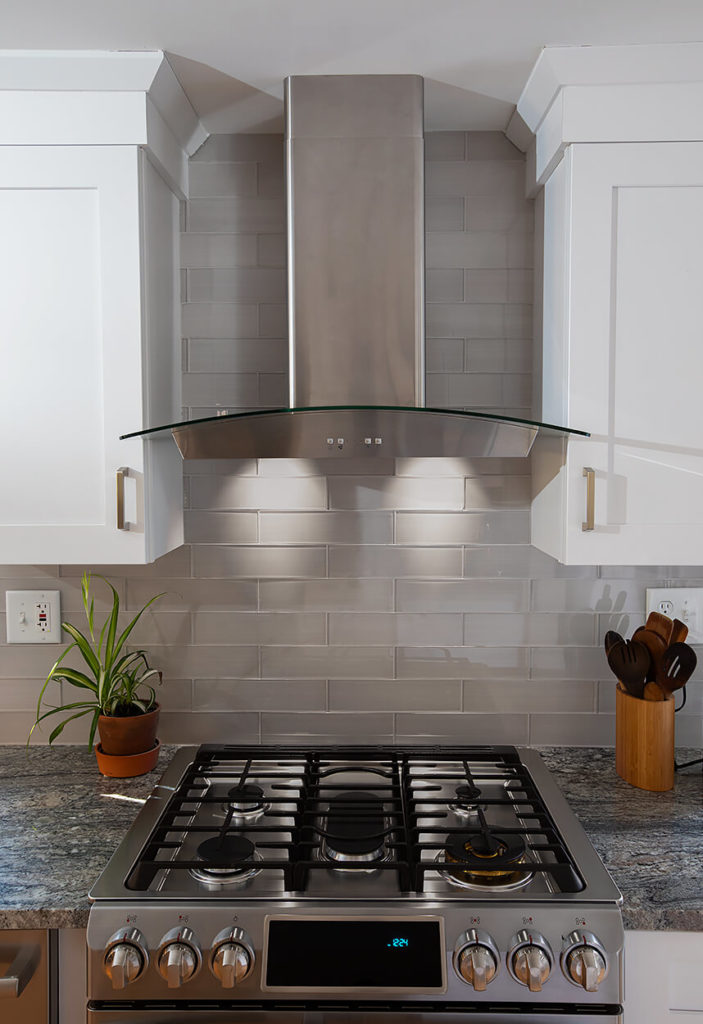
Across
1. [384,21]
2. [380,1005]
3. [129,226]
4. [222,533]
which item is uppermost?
[384,21]

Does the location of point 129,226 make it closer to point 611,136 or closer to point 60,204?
point 60,204

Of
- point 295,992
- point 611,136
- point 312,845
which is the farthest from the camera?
point 611,136

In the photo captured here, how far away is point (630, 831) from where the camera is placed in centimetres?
152

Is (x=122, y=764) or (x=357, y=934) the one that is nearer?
(x=357, y=934)

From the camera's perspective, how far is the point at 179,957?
3.93 ft

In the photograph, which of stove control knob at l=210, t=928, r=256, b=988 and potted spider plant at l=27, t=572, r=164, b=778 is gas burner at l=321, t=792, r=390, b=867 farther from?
potted spider plant at l=27, t=572, r=164, b=778

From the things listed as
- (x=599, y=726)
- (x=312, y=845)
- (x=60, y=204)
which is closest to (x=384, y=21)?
(x=60, y=204)

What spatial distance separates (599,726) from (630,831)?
43 cm

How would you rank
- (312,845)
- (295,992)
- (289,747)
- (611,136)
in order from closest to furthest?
1. (295,992)
2. (312,845)
3. (611,136)
4. (289,747)

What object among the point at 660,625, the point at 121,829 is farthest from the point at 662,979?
the point at 121,829

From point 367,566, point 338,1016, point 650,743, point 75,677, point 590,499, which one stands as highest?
point 590,499

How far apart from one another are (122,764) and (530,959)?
986 millimetres

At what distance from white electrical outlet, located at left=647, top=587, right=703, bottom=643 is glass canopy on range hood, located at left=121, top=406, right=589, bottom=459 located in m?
0.59

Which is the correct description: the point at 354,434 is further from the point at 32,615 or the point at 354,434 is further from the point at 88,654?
the point at 32,615
